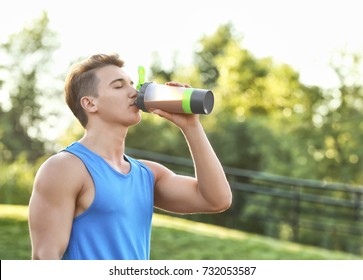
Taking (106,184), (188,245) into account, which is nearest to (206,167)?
(106,184)

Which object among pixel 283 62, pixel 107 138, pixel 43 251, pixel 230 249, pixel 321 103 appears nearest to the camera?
pixel 43 251

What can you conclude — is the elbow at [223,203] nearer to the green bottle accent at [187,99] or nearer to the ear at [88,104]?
the green bottle accent at [187,99]

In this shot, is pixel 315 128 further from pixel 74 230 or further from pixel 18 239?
pixel 74 230

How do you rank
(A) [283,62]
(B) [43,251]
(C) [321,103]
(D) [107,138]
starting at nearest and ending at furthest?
(B) [43,251] → (D) [107,138] → (C) [321,103] → (A) [283,62]

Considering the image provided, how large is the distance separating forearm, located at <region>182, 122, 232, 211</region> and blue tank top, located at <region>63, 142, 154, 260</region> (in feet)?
0.66

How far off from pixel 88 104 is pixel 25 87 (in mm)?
18246

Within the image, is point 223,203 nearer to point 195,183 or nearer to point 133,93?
point 195,183

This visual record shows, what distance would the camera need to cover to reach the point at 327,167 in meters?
18.6

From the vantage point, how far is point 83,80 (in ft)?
6.66

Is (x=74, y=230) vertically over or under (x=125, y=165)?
under

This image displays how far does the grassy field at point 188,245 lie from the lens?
6297mm

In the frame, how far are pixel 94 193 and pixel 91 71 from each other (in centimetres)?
40

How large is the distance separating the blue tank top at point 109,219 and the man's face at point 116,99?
0.42 ft

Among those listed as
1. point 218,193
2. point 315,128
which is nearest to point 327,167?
point 315,128
